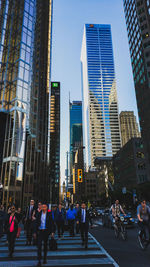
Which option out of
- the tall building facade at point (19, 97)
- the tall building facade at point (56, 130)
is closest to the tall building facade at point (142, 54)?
the tall building facade at point (19, 97)

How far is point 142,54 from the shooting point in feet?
222

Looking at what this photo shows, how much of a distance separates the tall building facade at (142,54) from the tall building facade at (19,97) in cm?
3577

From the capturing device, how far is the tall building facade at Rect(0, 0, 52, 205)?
106 feet

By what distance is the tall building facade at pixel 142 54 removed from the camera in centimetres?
6556

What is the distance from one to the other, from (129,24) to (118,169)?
5981 cm

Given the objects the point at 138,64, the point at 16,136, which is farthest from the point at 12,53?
the point at 138,64

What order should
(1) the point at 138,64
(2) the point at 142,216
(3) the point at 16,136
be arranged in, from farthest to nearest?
(1) the point at 138,64
(3) the point at 16,136
(2) the point at 142,216

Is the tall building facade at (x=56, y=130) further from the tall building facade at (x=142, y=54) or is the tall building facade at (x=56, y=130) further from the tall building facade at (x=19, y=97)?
the tall building facade at (x=19, y=97)

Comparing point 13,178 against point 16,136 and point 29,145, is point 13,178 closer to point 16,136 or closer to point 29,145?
point 16,136

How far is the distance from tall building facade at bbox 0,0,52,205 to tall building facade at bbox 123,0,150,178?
3577 cm

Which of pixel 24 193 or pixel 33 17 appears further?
pixel 33 17

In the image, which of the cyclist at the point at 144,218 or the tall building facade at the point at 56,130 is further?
the tall building facade at the point at 56,130

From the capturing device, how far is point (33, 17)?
44.1 metres

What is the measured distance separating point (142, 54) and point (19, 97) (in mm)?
49599
